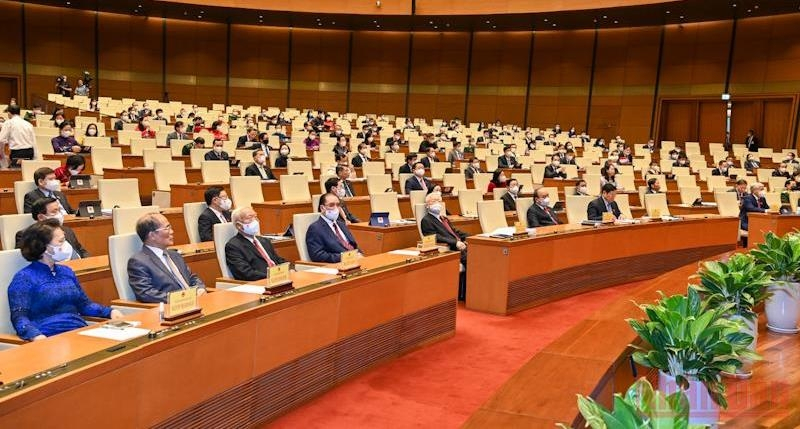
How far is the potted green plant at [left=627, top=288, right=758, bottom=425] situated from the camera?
1.96m

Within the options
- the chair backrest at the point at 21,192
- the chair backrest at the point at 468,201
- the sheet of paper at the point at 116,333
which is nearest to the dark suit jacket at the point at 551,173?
the chair backrest at the point at 468,201

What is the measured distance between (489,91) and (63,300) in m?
21.7

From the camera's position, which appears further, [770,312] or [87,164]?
[87,164]

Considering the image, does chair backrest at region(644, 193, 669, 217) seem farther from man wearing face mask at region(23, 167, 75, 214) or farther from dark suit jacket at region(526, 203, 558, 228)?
man wearing face mask at region(23, 167, 75, 214)

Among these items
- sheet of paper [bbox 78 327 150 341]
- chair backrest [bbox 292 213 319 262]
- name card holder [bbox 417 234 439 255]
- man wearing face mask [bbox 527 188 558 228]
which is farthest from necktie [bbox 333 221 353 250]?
sheet of paper [bbox 78 327 150 341]

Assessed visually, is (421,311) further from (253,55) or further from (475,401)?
(253,55)

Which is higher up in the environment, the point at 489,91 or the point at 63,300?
the point at 489,91

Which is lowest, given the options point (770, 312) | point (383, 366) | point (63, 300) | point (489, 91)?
point (383, 366)

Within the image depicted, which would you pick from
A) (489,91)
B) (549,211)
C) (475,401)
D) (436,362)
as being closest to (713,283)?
(475,401)

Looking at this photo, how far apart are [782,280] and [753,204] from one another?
7.89 metres

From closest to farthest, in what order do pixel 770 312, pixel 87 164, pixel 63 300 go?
pixel 770 312 → pixel 63 300 → pixel 87 164

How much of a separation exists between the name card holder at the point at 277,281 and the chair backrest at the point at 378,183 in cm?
534

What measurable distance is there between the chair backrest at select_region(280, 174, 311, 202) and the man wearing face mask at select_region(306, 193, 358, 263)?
8.90 feet

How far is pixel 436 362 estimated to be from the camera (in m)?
4.92
